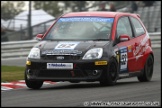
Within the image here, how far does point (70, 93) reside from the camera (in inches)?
451

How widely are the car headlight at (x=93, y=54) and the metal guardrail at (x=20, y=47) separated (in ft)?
45.6

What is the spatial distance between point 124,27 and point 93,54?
1.69 m

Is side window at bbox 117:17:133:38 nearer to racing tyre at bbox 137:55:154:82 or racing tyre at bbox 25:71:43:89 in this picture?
racing tyre at bbox 137:55:154:82

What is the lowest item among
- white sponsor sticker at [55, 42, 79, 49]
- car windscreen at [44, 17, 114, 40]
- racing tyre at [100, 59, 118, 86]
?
racing tyre at [100, 59, 118, 86]

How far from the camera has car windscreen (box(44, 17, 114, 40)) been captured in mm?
13305

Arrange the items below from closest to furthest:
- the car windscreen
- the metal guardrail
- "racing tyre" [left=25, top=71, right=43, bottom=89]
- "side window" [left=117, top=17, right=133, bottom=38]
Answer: "racing tyre" [left=25, top=71, right=43, bottom=89] < the car windscreen < "side window" [left=117, top=17, right=133, bottom=38] < the metal guardrail

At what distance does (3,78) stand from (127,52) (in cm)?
403

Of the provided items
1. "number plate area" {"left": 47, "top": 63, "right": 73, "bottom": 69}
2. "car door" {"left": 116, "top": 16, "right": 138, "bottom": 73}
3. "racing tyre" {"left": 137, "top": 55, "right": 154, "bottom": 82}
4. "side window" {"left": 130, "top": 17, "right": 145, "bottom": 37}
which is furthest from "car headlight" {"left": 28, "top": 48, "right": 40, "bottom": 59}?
"racing tyre" {"left": 137, "top": 55, "right": 154, "bottom": 82}

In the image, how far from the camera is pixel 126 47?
13570mm

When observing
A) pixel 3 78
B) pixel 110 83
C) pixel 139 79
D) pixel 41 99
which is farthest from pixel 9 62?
pixel 41 99

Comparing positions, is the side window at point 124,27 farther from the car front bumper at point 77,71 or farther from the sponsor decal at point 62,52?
the sponsor decal at point 62,52

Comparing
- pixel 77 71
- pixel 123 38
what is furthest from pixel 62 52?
pixel 123 38

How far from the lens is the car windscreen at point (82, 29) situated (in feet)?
43.7

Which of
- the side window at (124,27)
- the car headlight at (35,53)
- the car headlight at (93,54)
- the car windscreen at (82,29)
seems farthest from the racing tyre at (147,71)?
the car headlight at (35,53)
